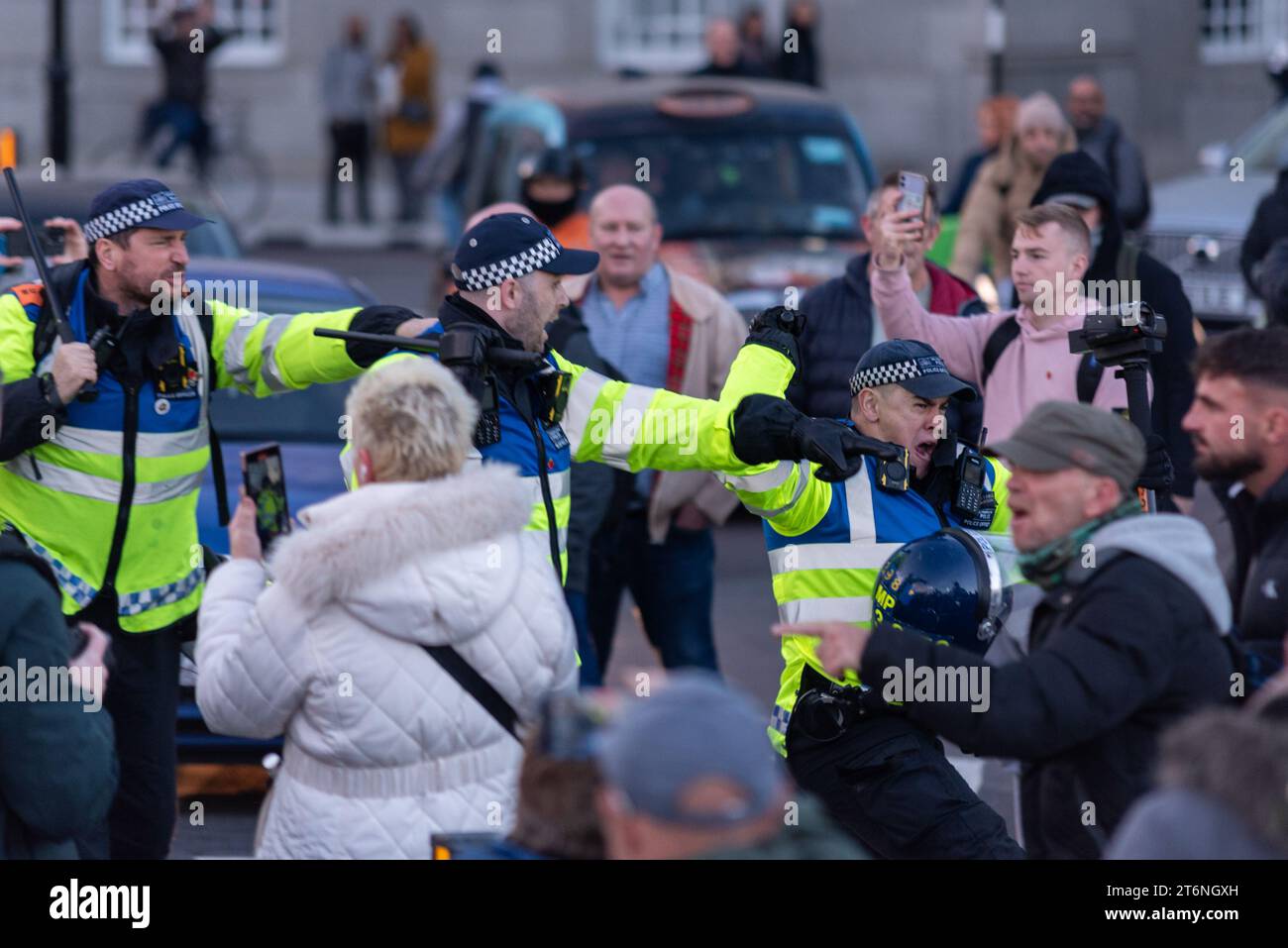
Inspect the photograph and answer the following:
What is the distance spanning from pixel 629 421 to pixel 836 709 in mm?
880

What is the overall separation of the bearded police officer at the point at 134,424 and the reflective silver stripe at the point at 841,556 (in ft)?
3.91

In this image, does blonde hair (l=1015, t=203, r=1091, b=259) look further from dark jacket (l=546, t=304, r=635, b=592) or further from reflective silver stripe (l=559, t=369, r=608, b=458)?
reflective silver stripe (l=559, t=369, r=608, b=458)

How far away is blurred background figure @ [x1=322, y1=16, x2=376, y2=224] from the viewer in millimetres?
23078

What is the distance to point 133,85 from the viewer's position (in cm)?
2553

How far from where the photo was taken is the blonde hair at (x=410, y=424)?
14.5 feet

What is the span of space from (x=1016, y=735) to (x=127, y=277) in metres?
2.88

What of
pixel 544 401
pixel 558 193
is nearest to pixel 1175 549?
pixel 544 401

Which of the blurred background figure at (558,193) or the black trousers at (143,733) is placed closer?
the black trousers at (143,733)

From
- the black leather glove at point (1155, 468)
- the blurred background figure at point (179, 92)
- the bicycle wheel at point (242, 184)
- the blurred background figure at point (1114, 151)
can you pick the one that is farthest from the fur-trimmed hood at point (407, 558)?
the bicycle wheel at point (242, 184)

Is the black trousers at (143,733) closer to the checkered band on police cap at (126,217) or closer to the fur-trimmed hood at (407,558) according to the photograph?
the checkered band on police cap at (126,217)

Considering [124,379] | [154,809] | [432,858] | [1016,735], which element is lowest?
[154,809]
